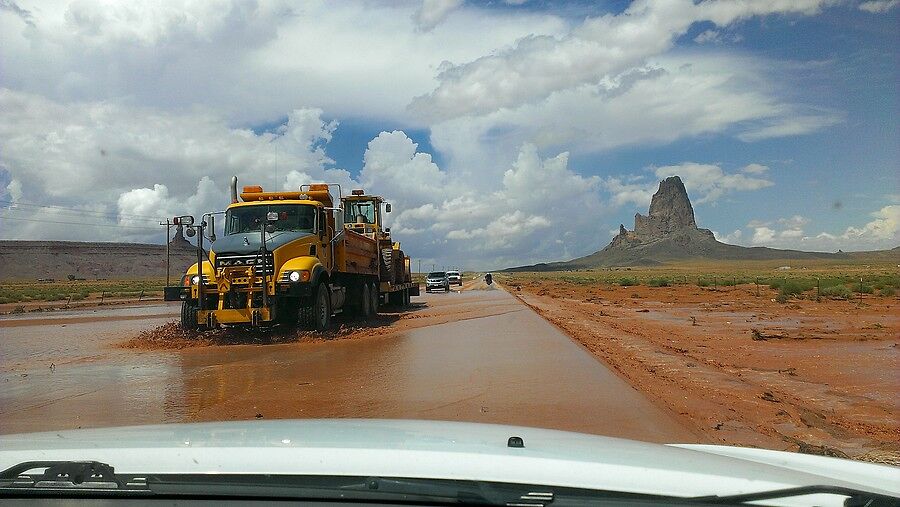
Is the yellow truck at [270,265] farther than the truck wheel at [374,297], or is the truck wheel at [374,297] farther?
the truck wheel at [374,297]

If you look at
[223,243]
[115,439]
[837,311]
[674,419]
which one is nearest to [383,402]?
[674,419]

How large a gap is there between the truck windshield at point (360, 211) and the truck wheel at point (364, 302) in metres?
3.52

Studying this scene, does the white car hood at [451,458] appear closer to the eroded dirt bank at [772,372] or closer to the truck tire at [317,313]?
the eroded dirt bank at [772,372]

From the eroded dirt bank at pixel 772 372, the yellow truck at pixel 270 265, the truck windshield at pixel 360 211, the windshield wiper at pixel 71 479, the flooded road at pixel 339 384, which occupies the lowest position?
the eroded dirt bank at pixel 772 372

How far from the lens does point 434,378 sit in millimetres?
11172

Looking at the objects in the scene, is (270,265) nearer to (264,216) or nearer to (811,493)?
(264,216)

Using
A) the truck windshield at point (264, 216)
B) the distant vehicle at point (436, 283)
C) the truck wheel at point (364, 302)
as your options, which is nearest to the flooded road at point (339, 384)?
the truck windshield at point (264, 216)

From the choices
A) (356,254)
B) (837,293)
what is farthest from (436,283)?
(356,254)

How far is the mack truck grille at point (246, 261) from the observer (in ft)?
53.9

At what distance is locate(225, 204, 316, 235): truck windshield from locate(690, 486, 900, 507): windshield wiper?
15821 millimetres

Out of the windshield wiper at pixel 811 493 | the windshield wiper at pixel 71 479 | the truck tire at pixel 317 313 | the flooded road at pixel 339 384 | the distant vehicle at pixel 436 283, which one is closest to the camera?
the windshield wiper at pixel 811 493

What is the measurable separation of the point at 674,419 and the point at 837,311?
76.3 ft

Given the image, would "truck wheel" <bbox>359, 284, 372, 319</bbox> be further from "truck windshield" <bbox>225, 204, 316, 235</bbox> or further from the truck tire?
"truck windshield" <bbox>225, 204, 316, 235</bbox>

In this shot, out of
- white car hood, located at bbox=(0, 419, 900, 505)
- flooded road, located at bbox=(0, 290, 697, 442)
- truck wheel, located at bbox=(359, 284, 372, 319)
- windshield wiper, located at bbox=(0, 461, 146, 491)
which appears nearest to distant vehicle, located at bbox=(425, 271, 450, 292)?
truck wheel, located at bbox=(359, 284, 372, 319)
